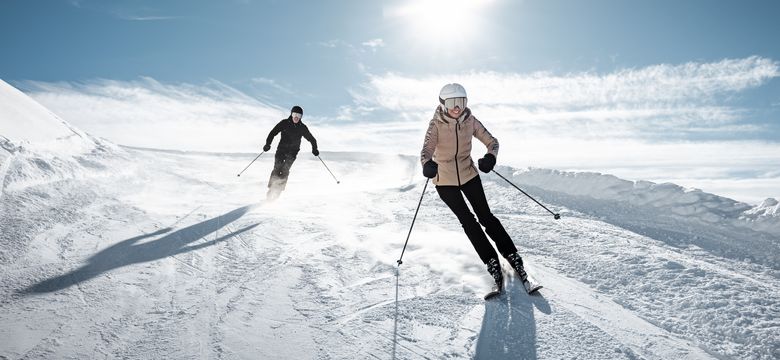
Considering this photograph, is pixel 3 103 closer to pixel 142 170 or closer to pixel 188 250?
pixel 142 170

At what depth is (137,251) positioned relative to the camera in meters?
5.05

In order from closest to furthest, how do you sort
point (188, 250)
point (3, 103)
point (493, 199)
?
point (188, 250), point (493, 199), point (3, 103)

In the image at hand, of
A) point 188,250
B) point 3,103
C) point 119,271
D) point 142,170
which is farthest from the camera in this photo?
point 142,170

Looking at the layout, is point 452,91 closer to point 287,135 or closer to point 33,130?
point 287,135

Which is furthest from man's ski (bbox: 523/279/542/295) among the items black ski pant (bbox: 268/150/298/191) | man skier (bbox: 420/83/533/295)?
black ski pant (bbox: 268/150/298/191)

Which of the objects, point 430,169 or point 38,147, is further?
point 38,147

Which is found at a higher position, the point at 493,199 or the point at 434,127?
the point at 434,127

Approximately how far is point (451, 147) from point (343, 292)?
1.90 m

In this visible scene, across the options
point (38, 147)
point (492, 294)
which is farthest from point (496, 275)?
point (38, 147)

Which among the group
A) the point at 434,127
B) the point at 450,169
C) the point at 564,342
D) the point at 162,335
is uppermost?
the point at 434,127

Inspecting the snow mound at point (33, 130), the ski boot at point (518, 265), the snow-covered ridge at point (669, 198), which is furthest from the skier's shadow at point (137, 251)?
the snow-covered ridge at point (669, 198)

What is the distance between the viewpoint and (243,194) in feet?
36.3

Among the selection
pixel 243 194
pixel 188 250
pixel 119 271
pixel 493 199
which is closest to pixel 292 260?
pixel 188 250

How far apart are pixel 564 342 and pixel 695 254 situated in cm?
366
